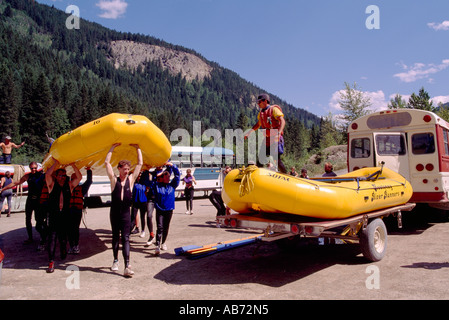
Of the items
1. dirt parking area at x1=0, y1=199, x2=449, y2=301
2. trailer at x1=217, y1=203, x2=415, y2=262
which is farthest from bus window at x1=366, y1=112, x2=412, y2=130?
trailer at x1=217, y1=203, x2=415, y2=262

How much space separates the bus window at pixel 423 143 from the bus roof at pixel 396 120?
1.19 ft

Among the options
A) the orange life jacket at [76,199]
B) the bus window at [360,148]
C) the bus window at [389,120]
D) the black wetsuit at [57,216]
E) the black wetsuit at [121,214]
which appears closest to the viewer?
the black wetsuit at [121,214]

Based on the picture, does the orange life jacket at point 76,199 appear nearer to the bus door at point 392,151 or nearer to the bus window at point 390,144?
the bus door at point 392,151

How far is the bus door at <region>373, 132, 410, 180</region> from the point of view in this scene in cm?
902

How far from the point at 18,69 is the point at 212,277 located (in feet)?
420

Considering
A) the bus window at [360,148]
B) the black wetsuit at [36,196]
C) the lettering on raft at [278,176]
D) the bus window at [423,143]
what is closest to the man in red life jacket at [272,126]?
the lettering on raft at [278,176]

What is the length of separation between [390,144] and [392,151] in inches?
8.2

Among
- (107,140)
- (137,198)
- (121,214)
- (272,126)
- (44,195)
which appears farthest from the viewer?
(137,198)

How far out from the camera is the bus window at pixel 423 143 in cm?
875

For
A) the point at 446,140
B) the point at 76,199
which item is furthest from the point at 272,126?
the point at 446,140

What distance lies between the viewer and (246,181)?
5.20 metres

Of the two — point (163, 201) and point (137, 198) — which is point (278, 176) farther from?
point (137, 198)
